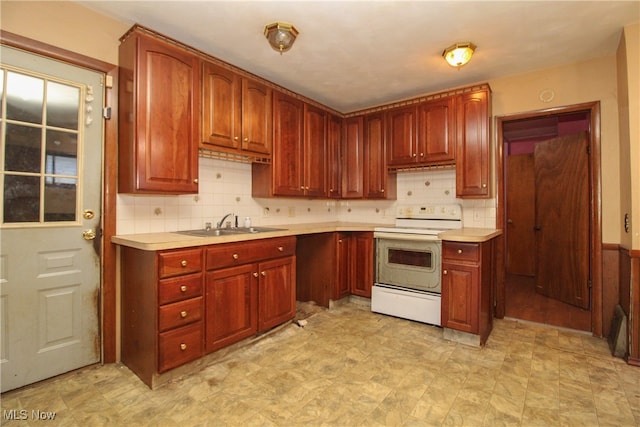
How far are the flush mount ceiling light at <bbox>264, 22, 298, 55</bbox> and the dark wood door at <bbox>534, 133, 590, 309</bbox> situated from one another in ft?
10.6

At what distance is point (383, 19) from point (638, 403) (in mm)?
2779

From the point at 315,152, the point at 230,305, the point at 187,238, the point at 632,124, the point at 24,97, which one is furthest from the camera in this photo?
the point at 315,152

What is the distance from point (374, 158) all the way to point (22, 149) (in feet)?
9.87

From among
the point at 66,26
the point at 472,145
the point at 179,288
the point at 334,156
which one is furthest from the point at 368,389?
the point at 66,26

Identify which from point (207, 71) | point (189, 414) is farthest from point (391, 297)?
point (207, 71)

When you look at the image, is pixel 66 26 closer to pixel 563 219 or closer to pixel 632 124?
pixel 632 124

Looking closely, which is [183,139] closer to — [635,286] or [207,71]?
[207,71]

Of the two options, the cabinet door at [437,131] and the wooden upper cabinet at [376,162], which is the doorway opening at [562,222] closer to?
the cabinet door at [437,131]

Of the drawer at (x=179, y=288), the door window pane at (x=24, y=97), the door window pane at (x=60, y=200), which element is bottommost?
the drawer at (x=179, y=288)

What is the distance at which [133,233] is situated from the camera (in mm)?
2309

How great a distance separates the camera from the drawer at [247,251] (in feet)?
7.16

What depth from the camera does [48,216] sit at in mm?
1959

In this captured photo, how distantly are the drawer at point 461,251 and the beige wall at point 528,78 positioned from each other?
1.00m

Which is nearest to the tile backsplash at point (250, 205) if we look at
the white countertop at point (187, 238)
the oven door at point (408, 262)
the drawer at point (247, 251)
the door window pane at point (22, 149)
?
the white countertop at point (187, 238)
